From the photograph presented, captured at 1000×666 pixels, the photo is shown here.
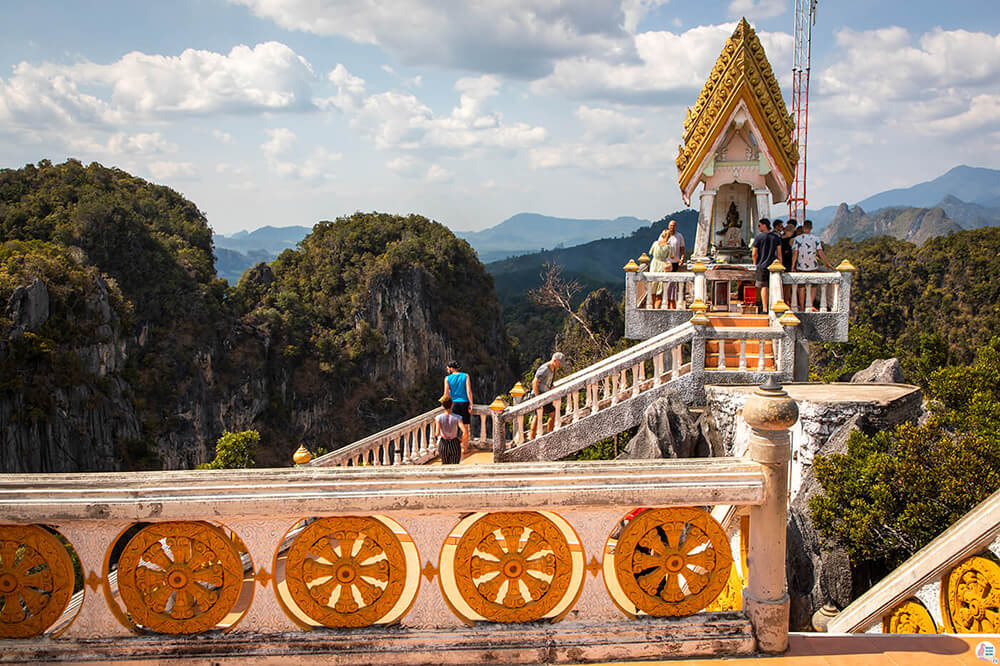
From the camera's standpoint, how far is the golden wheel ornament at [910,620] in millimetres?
3838

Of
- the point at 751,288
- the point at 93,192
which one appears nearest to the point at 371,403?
the point at 93,192

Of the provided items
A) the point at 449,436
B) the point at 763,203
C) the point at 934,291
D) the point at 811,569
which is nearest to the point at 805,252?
the point at 763,203

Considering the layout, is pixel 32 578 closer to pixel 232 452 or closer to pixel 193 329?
pixel 232 452

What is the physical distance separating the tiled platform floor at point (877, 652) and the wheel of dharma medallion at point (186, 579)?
1932 millimetres

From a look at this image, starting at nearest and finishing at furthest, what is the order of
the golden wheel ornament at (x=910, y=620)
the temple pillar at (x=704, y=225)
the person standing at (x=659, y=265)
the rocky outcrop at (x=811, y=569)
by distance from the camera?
the golden wheel ornament at (x=910, y=620)
the rocky outcrop at (x=811, y=569)
the person standing at (x=659, y=265)
the temple pillar at (x=704, y=225)

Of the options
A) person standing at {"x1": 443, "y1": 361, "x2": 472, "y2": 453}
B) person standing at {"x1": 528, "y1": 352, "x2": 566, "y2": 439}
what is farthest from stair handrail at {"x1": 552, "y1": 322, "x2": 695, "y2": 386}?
person standing at {"x1": 443, "y1": 361, "x2": 472, "y2": 453}

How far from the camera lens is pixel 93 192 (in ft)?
146

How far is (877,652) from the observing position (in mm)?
3297

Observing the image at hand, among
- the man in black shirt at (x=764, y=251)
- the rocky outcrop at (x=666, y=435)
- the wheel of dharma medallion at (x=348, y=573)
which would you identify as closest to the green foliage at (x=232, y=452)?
the rocky outcrop at (x=666, y=435)

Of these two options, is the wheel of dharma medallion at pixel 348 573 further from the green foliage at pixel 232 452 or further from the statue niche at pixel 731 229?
the green foliage at pixel 232 452

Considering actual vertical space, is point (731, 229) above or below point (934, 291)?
above

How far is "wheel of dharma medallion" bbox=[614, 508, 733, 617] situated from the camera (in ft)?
10.7

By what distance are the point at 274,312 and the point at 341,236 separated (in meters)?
10.3

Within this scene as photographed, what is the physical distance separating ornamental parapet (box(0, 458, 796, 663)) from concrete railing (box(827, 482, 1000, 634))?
3.96 feet
